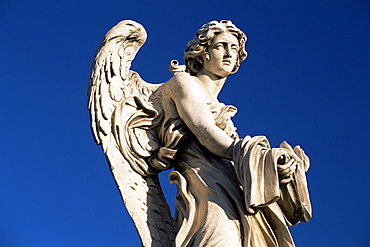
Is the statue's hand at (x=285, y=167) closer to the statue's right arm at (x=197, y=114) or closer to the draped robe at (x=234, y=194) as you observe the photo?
the draped robe at (x=234, y=194)

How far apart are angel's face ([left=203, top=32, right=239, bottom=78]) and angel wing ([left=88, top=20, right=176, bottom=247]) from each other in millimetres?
621

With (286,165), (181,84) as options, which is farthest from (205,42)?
(286,165)

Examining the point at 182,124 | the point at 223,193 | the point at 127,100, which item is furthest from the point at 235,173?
the point at 127,100

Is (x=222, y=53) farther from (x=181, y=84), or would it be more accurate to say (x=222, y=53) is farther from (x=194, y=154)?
(x=194, y=154)

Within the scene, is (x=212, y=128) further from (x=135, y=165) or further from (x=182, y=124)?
(x=135, y=165)

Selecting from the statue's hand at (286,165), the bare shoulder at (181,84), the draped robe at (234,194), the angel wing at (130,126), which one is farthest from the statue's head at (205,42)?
the statue's hand at (286,165)

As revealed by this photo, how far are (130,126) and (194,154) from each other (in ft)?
2.15

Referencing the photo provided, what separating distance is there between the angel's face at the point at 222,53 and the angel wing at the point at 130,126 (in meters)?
0.62

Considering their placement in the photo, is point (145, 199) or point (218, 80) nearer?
point (145, 199)

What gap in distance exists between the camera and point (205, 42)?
21.9 ft

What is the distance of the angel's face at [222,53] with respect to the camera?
21.8 ft

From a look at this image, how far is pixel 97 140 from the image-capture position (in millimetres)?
6086

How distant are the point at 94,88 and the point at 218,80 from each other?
1.33 m

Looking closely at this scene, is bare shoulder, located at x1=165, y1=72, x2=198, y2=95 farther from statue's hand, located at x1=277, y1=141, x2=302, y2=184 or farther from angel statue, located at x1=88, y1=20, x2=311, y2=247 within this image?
statue's hand, located at x1=277, y1=141, x2=302, y2=184
